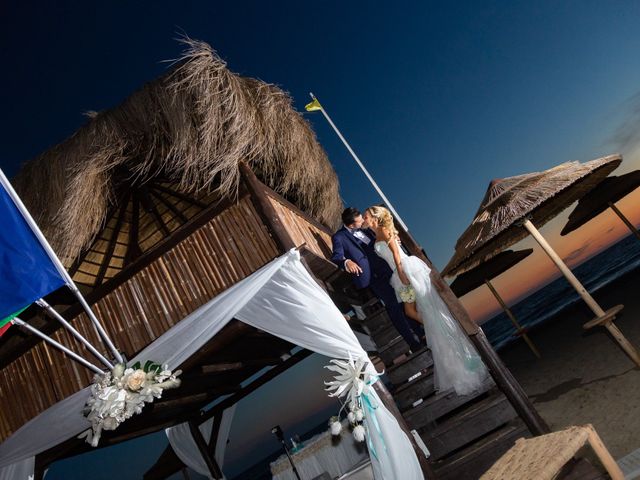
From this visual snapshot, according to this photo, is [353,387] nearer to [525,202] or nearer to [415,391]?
[415,391]

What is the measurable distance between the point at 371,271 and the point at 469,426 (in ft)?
7.07

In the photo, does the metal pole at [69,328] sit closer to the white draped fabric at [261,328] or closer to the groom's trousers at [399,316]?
the white draped fabric at [261,328]

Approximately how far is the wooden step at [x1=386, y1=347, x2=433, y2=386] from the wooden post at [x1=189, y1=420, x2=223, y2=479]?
19.6 feet

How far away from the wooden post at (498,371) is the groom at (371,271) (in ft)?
2.63

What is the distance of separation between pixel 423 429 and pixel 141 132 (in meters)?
5.27

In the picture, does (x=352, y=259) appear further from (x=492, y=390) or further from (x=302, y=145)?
(x=492, y=390)

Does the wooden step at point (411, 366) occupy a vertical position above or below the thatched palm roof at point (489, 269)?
below

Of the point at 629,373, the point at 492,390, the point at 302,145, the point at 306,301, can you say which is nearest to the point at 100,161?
the point at 302,145

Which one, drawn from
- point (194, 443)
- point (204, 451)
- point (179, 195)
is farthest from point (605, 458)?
point (194, 443)

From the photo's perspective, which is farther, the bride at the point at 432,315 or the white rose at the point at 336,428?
the bride at the point at 432,315

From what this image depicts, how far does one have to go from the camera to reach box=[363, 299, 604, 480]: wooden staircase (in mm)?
3998

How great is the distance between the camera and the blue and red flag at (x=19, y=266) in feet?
11.4

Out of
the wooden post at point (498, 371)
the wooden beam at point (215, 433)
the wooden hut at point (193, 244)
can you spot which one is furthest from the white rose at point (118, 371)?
the wooden beam at point (215, 433)

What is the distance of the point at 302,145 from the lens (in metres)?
5.68
